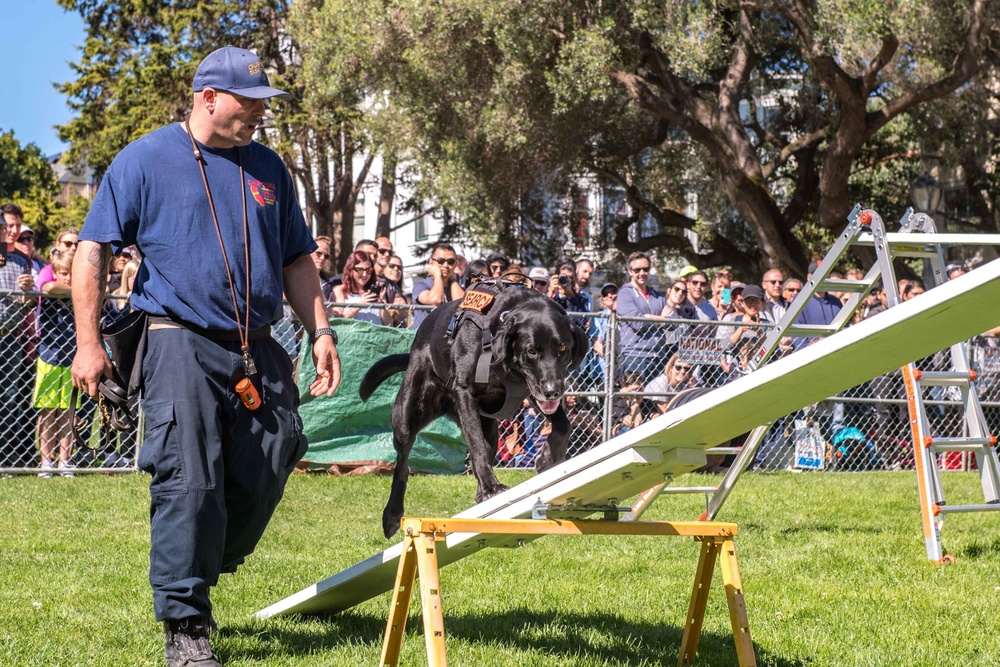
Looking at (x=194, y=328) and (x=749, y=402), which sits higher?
(x=194, y=328)

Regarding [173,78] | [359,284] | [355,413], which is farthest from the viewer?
[173,78]

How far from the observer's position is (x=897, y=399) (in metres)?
11.3

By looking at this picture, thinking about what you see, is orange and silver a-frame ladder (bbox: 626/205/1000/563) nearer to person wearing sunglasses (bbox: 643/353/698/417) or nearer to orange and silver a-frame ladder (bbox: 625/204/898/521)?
orange and silver a-frame ladder (bbox: 625/204/898/521)

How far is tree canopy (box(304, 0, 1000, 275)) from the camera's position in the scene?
1588cm

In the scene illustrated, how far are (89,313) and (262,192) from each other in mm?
734

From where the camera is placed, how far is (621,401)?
10.4 metres

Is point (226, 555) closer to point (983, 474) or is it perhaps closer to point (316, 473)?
point (983, 474)

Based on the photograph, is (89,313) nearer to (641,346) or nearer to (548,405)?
(548,405)

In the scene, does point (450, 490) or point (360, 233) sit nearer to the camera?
point (450, 490)

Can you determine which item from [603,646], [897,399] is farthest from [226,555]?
[897,399]

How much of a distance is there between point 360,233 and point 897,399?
110ft

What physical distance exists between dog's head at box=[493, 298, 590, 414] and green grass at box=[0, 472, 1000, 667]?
3.11ft

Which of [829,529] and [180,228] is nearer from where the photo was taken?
[180,228]

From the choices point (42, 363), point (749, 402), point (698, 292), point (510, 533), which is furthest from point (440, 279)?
point (749, 402)
